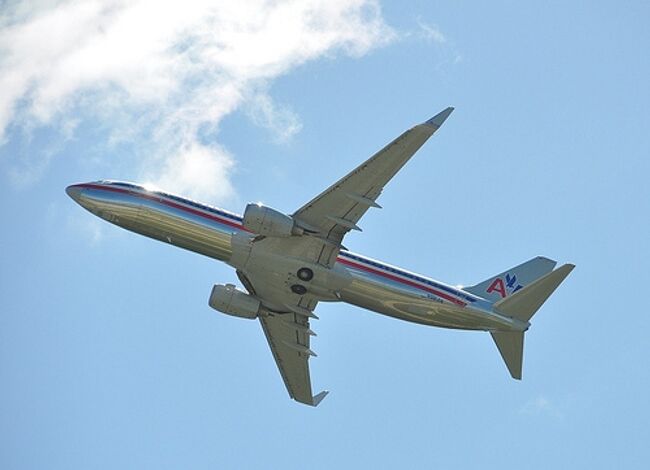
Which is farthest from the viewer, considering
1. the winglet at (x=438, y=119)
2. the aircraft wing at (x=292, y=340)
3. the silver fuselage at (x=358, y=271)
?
the aircraft wing at (x=292, y=340)

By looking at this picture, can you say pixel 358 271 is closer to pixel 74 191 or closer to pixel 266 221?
pixel 266 221

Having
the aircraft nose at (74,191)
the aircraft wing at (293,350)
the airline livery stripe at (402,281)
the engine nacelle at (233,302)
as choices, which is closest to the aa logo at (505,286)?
the airline livery stripe at (402,281)

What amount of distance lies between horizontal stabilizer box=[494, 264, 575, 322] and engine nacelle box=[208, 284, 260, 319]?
14.8m

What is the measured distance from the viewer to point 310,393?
221 ft

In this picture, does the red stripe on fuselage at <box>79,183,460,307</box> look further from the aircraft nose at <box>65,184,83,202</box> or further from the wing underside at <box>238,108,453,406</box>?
the aircraft nose at <box>65,184,83,202</box>

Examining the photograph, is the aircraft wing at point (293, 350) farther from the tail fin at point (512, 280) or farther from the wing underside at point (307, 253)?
the tail fin at point (512, 280)

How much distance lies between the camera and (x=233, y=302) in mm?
63062

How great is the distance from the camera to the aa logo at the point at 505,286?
63000mm

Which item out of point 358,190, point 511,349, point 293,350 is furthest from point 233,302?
point 511,349

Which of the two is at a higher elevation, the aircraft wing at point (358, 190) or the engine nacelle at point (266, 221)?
the engine nacelle at point (266, 221)

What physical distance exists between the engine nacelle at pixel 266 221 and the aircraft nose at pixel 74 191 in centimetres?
1322

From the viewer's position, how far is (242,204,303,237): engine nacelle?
2184 inches

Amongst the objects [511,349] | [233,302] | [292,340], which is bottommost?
[511,349]

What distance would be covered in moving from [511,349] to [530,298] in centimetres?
340
